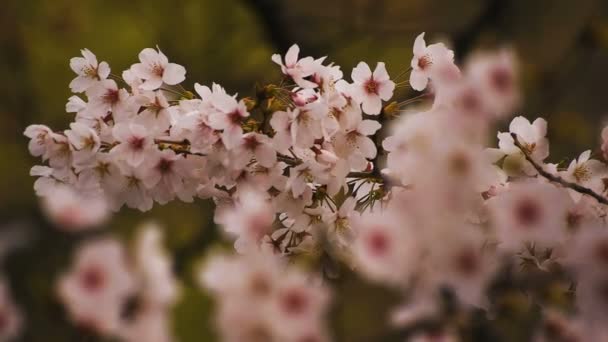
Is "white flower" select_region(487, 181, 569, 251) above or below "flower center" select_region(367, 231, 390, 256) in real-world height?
above

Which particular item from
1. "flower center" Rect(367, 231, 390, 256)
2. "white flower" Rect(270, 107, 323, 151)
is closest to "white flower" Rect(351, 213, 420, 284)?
"flower center" Rect(367, 231, 390, 256)

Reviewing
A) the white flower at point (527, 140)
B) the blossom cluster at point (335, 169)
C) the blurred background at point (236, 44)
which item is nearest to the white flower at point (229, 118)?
the blossom cluster at point (335, 169)

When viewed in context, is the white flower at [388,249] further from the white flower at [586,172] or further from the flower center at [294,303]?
the white flower at [586,172]

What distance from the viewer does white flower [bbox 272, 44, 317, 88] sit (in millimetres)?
622

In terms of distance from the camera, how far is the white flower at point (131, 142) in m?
0.60

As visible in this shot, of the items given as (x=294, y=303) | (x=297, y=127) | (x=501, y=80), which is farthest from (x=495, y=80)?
(x=297, y=127)

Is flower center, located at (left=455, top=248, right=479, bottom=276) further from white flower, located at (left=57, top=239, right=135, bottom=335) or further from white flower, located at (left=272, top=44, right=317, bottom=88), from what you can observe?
white flower, located at (left=272, top=44, right=317, bottom=88)

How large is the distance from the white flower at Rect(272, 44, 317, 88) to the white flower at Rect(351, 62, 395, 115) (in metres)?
0.06

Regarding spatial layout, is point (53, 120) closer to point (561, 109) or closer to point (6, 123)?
point (6, 123)

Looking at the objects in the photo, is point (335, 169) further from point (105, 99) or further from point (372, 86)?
point (105, 99)

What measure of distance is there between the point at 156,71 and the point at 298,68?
132 millimetres

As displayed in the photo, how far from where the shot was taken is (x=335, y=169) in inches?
24.7

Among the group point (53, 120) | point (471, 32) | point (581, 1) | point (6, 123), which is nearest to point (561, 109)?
point (581, 1)

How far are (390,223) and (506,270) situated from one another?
17cm
